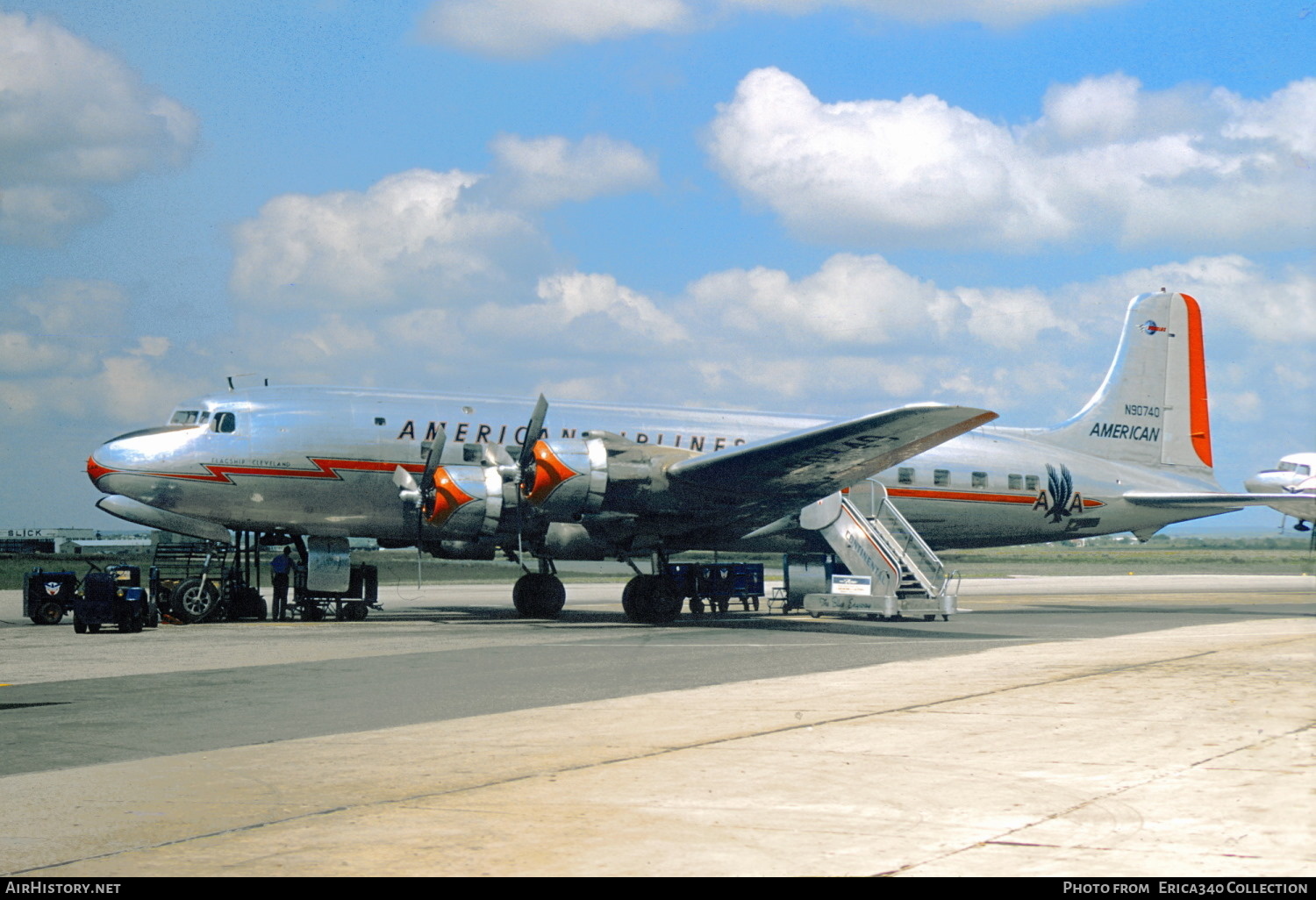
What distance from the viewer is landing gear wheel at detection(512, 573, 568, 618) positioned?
2577 centimetres

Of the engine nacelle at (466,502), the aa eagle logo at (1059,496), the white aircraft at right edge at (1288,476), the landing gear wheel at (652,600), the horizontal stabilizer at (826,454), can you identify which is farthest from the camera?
the white aircraft at right edge at (1288,476)

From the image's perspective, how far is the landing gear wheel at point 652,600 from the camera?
930 inches

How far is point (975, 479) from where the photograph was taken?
2761 cm

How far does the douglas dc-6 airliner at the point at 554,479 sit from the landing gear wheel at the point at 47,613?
7.82ft

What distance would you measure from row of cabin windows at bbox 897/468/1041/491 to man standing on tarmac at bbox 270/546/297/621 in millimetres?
13186

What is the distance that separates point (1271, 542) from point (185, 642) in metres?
120

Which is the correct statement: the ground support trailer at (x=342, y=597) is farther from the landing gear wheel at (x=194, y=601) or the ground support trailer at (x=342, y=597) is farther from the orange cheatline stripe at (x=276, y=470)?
the orange cheatline stripe at (x=276, y=470)

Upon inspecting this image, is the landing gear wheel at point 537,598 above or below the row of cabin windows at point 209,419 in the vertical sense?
below

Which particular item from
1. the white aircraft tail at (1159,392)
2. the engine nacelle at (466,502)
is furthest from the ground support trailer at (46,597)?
the white aircraft tail at (1159,392)

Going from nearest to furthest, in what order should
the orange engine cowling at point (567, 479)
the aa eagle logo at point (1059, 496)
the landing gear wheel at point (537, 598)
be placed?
the orange engine cowling at point (567, 479) < the landing gear wheel at point (537, 598) < the aa eagle logo at point (1059, 496)

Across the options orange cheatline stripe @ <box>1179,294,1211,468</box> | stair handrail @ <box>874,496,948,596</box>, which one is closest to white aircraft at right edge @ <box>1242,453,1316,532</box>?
orange cheatline stripe @ <box>1179,294,1211,468</box>

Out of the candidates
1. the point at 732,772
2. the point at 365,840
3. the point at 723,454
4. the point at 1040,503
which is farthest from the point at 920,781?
the point at 1040,503

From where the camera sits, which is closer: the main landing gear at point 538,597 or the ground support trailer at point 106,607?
the ground support trailer at point 106,607

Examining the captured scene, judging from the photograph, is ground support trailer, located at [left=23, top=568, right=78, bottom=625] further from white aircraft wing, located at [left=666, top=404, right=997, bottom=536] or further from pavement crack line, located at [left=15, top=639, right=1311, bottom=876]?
pavement crack line, located at [left=15, top=639, right=1311, bottom=876]
